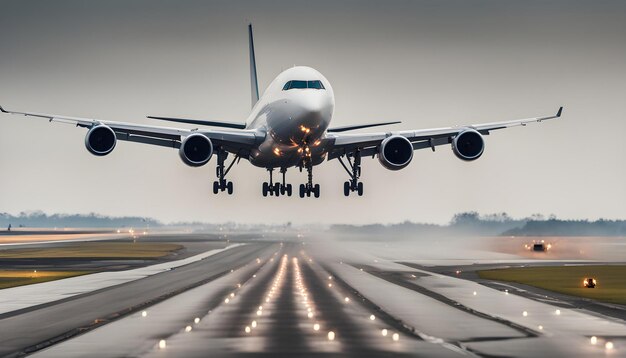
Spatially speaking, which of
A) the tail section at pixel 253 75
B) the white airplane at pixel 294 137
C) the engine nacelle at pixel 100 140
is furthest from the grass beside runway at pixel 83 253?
the engine nacelle at pixel 100 140

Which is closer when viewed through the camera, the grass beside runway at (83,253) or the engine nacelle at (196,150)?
the engine nacelle at (196,150)

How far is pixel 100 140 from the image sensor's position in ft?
178

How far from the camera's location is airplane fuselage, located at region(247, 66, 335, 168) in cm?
5125

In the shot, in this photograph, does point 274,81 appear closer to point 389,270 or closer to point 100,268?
point 389,270

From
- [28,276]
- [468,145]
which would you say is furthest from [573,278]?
[28,276]

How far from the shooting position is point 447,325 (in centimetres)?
3125

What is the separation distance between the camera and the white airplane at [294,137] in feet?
171

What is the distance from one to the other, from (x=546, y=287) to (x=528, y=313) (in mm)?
16692

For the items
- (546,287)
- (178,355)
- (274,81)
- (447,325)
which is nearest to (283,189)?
(274,81)

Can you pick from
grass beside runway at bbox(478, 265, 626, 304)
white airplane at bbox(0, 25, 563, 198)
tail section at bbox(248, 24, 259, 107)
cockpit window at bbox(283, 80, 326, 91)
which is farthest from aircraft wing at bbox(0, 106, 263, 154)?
tail section at bbox(248, 24, 259, 107)

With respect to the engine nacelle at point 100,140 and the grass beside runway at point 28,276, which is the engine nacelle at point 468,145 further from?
the grass beside runway at point 28,276

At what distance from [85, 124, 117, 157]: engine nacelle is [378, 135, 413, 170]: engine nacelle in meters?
17.5

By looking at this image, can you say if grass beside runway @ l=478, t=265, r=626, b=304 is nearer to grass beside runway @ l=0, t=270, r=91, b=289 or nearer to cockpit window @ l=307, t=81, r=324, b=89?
cockpit window @ l=307, t=81, r=324, b=89

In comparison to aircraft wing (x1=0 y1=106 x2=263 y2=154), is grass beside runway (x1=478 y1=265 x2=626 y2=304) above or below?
below
